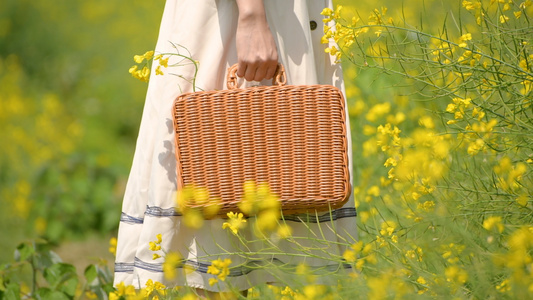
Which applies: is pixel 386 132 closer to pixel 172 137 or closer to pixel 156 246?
pixel 172 137

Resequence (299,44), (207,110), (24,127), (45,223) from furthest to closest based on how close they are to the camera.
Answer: (24,127) < (45,223) < (299,44) < (207,110)

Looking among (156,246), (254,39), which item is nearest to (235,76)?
→ (254,39)

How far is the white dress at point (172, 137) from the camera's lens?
1497mm

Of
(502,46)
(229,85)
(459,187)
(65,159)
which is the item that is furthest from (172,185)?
(65,159)

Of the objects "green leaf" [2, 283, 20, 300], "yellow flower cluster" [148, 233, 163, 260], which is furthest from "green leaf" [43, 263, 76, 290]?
"yellow flower cluster" [148, 233, 163, 260]

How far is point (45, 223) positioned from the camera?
3305 mm

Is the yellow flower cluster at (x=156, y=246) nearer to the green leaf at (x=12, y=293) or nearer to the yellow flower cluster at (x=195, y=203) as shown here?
the yellow flower cluster at (x=195, y=203)

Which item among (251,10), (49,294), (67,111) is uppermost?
(67,111)

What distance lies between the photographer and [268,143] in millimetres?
A: 1438

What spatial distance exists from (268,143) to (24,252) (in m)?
1.02

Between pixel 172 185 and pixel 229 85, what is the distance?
26cm

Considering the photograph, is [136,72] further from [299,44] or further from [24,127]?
[24,127]

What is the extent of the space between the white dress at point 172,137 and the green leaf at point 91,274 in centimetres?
49

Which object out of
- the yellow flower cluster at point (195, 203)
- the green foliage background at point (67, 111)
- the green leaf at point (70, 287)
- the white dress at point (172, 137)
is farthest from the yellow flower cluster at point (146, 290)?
the green foliage background at point (67, 111)
